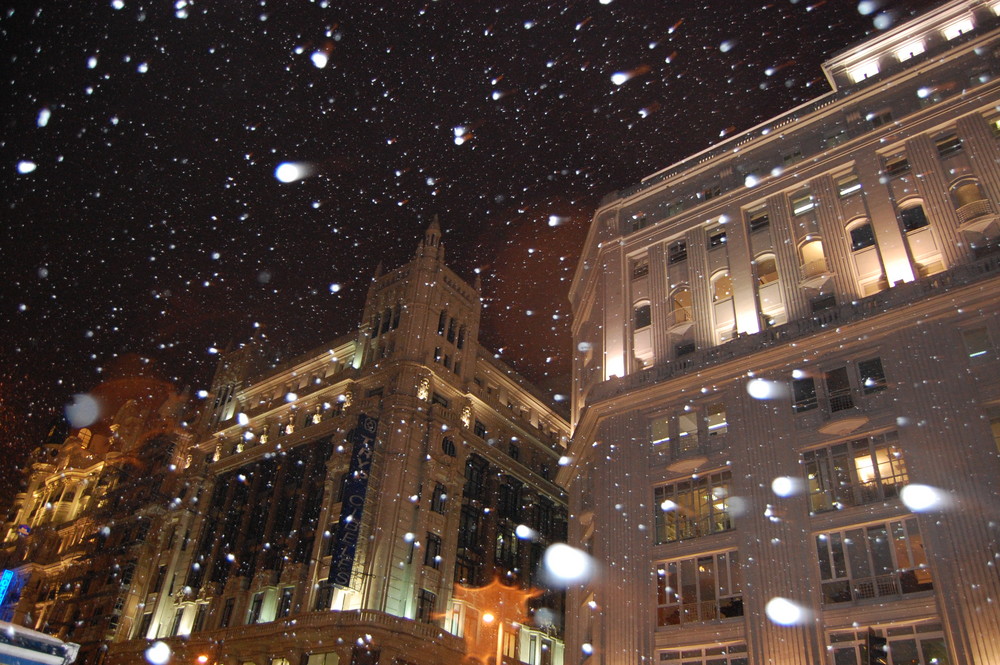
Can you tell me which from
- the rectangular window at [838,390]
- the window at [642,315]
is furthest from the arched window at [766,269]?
the rectangular window at [838,390]

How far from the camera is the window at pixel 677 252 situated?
31.9 m

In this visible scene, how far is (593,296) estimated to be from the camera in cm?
3634

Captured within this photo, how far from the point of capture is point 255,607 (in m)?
41.4

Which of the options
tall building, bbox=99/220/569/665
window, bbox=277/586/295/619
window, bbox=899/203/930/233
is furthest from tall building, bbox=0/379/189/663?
window, bbox=899/203/930/233

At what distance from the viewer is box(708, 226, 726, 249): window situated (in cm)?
3091

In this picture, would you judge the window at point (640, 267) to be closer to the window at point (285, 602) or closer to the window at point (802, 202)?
the window at point (802, 202)

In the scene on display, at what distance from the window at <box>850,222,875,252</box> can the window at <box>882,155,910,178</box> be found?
2.58 meters

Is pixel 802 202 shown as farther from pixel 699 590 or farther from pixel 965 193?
pixel 699 590

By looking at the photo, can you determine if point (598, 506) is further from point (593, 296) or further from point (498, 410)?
point (498, 410)

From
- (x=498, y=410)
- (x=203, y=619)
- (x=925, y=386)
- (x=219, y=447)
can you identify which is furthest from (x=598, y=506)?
(x=219, y=447)

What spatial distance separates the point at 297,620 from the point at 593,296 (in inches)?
911

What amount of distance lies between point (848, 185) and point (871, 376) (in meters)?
9.75

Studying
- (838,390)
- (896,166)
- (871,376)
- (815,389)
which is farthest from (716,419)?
(896,166)

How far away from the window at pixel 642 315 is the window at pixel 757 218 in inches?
223
